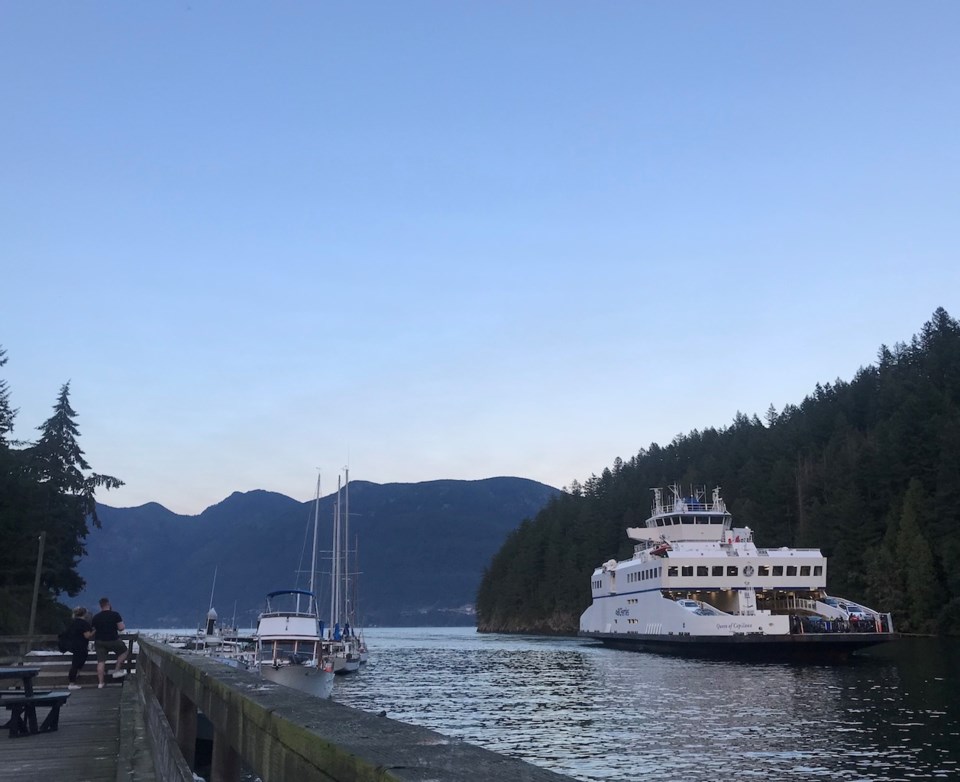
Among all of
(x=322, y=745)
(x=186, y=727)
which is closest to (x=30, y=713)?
(x=186, y=727)

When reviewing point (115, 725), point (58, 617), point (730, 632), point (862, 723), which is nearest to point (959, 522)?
point (730, 632)

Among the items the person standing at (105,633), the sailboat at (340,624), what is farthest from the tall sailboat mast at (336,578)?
the person standing at (105,633)

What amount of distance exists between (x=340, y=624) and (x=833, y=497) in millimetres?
59139

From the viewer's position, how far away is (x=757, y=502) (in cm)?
11162

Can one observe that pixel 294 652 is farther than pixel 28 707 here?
Yes

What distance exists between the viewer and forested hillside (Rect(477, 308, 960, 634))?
78375 millimetres

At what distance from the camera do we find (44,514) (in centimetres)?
5772

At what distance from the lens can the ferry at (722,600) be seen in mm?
51406

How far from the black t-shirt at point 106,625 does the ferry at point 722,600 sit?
4110 cm

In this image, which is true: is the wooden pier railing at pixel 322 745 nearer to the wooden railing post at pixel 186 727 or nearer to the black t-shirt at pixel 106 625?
the wooden railing post at pixel 186 727

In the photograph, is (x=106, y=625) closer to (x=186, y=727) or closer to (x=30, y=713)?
(x=30, y=713)

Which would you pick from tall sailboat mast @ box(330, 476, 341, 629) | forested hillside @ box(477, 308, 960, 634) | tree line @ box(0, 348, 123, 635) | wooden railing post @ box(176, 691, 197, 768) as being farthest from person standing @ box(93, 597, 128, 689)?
forested hillside @ box(477, 308, 960, 634)

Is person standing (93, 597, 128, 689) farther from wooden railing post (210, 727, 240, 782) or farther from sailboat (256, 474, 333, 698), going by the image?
sailboat (256, 474, 333, 698)

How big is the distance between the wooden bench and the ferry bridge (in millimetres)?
135
